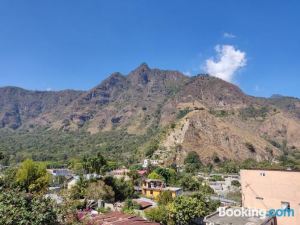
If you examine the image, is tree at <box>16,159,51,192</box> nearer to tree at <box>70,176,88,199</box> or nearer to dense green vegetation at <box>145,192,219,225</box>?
tree at <box>70,176,88,199</box>

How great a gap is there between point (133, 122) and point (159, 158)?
88894 millimetres

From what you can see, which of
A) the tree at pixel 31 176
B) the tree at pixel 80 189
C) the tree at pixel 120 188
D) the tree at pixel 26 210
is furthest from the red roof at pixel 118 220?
the tree at pixel 120 188

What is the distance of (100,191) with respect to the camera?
116 feet

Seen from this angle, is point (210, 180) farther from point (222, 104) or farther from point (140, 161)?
point (222, 104)

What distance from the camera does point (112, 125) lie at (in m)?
187

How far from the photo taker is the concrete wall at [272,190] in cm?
1530

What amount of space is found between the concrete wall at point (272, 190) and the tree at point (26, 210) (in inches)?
420

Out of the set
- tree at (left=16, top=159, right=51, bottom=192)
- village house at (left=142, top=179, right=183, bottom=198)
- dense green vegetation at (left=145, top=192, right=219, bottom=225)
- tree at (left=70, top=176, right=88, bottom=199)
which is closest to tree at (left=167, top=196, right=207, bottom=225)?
dense green vegetation at (left=145, top=192, right=219, bottom=225)

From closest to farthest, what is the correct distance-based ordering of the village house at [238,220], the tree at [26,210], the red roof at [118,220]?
the tree at [26,210] → the village house at [238,220] → the red roof at [118,220]

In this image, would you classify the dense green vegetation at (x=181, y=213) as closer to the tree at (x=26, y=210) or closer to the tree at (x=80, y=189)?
the tree at (x=80, y=189)

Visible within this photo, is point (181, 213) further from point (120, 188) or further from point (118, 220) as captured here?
point (120, 188)

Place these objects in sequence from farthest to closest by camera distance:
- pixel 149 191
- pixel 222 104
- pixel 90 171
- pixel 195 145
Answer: pixel 222 104
pixel 195 145
pixel 149 191
pixel 90 171

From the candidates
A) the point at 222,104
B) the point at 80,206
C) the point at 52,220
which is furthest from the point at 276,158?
the point at 52,220

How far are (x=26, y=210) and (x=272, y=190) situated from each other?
11834 millimetres
